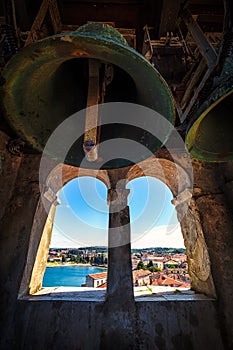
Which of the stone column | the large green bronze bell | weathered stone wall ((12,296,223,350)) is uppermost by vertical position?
the large green bronze bell

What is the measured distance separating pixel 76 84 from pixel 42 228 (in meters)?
1.76

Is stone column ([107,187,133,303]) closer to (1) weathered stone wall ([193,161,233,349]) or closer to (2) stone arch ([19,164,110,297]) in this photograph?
(2) stone arch ([19,164,110,297])

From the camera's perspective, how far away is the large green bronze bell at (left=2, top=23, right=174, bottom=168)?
0.74 m

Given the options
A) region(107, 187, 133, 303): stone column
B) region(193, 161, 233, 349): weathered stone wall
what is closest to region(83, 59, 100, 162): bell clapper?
region(107, 187, 133, 303): stone column

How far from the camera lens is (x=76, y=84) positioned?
1318mm

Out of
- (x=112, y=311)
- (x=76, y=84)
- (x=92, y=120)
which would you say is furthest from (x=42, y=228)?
(x=92, y=120)

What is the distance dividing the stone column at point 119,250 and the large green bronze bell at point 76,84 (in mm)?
1197

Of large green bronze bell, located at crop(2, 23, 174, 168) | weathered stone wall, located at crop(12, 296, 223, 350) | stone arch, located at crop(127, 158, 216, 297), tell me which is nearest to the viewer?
large green bronze bell, located at crop(2, 23, 174, 168)

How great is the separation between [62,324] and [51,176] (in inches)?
64.7

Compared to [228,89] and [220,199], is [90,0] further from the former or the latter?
[220,199]

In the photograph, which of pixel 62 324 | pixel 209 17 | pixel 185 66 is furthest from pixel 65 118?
pixel 209 17

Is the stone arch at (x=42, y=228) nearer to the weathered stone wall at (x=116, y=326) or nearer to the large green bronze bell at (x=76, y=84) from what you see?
the weathered stone wall at (x=116, y=326)

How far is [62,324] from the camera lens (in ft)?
5.53

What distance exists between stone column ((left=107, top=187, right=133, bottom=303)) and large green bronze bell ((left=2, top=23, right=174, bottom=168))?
47.1 inches
